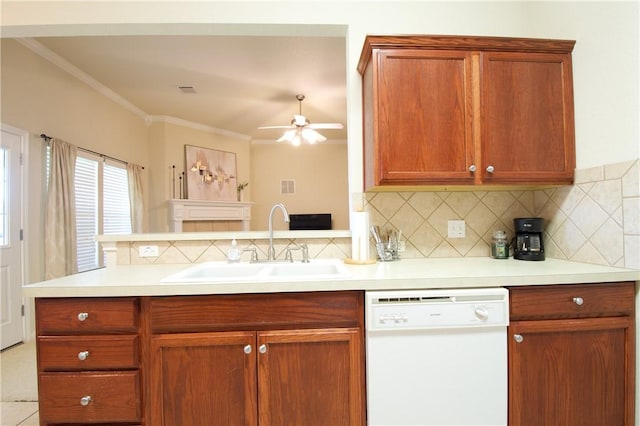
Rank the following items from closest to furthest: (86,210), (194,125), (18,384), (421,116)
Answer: (421,116)
(18,384)
(86,210)
(194,125)

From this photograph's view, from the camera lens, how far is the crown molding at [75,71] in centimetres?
293

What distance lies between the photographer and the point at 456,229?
186cm

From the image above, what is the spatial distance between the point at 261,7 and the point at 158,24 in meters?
0.63

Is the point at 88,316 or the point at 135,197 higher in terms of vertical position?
the point at 135,197

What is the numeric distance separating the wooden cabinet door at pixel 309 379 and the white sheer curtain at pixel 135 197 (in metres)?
4.17

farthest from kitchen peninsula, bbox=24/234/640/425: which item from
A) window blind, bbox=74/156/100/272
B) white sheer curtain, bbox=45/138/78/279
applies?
window blind, bbox=74/156/100/272

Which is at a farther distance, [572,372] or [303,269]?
[303,269]

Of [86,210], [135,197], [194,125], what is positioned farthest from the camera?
[194,125]

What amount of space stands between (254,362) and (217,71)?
3.28m

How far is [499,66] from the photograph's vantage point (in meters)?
1.54

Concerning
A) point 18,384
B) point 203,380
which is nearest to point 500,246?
point 203,380

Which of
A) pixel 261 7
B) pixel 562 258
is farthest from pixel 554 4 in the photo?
pixel 261 7

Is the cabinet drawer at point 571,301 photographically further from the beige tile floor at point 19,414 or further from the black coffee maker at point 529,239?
the beige tile floor at point 19,414

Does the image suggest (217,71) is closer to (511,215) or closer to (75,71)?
(75,71)
